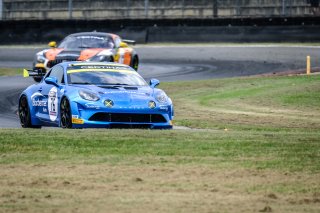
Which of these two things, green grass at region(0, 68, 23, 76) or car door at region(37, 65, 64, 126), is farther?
green grass at region(0, 68, 23, 76)

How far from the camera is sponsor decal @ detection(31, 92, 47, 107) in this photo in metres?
15.8

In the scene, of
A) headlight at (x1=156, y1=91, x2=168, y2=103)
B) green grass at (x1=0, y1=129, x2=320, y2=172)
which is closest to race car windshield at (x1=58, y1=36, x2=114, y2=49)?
headlight at (x1=156, y1=91, x2=168, y2=103)

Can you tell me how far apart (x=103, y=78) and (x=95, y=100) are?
107cm

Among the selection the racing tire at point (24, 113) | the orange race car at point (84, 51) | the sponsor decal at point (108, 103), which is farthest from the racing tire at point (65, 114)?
the orange race car at point (84, 51)

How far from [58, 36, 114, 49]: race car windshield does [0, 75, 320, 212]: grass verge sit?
43.3 feet

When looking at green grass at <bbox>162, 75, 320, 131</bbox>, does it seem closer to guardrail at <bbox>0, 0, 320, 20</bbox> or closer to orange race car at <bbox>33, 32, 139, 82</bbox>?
orange race car at <bbox>33, 32, 139, 82</bbox>

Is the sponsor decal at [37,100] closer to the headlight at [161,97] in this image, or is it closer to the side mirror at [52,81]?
the side mirror at [52,81]

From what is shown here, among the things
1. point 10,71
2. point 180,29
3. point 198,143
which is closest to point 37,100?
point 198,143

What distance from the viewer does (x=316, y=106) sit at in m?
21.3

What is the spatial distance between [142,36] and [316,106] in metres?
19.2

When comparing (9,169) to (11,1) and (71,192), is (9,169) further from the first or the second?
(11,1)


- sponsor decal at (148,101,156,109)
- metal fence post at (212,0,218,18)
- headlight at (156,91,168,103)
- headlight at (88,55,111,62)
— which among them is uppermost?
headlight at (156,91,168,103)

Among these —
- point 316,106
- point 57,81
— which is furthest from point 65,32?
point 57,81

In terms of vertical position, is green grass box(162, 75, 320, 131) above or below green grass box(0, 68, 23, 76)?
above
